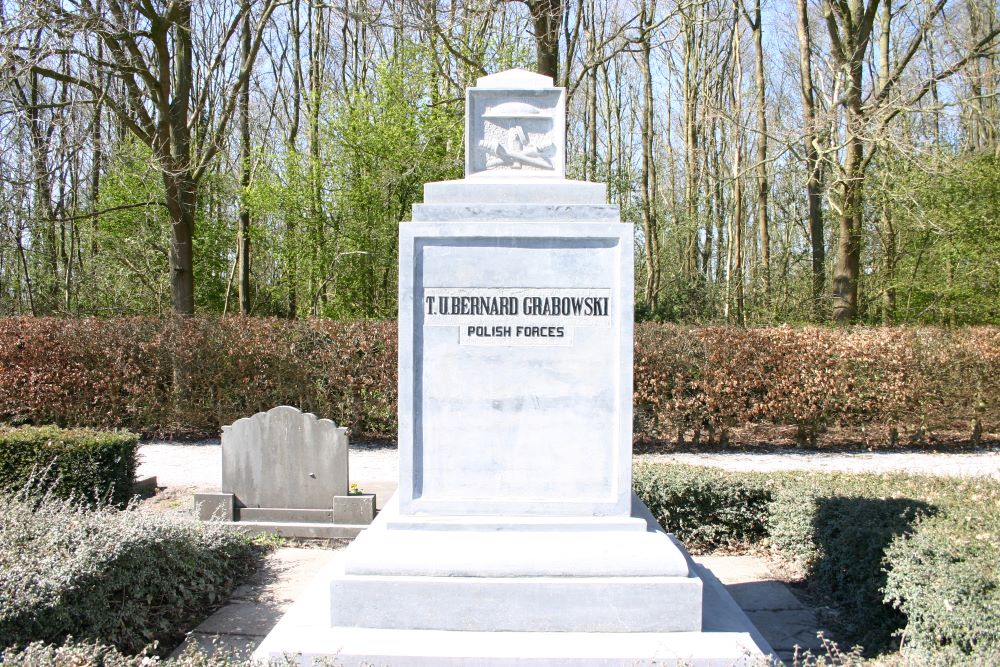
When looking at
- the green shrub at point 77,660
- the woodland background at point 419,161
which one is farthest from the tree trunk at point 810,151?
the green shrub at point 77,660

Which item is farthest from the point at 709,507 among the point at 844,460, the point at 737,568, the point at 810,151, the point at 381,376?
the point at 810,151

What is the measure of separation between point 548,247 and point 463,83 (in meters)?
16.2

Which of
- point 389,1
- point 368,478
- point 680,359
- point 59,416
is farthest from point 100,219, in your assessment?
point 680,359

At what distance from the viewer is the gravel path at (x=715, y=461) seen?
32.7ft

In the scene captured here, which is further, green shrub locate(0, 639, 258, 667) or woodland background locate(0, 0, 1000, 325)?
woodland background locate(0, 0, 1000, 325)

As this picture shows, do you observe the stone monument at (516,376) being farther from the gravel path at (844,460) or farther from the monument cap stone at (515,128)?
the gravel path at (844,460)

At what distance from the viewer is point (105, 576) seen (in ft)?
14.5

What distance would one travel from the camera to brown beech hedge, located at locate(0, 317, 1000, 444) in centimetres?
1152

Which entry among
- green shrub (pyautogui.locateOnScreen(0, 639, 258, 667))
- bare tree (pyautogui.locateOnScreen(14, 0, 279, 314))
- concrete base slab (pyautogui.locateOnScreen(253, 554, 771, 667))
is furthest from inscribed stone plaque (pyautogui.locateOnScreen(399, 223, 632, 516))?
bare tree (pyautogui.locateOnScreen(14, 0, 279, 314))

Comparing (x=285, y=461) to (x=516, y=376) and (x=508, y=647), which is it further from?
(x=508, y=647)

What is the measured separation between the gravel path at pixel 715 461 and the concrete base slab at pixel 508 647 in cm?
584

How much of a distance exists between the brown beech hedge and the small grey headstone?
4.79m

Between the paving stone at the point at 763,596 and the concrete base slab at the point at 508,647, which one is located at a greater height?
the concrete base slab at the point at 508,647

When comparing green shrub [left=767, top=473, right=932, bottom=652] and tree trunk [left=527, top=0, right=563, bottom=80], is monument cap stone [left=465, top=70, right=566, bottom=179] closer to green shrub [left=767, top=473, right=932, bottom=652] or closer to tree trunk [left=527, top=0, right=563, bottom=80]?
green shrub [left=767, top=473, right=932, bottom=652]
